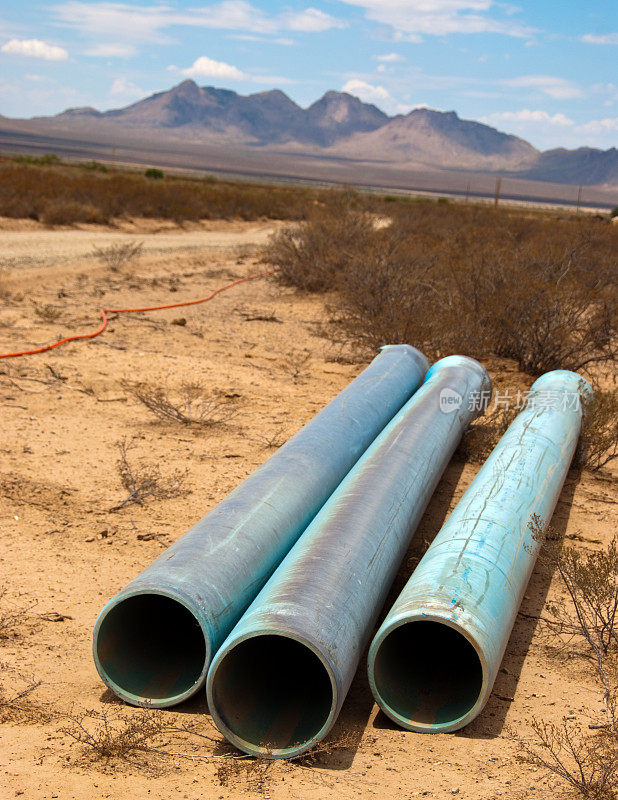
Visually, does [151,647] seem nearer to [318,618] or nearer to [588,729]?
[318,618]

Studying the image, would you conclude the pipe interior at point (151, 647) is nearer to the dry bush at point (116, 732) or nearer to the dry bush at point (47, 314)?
the dry bush at point (116, 732)

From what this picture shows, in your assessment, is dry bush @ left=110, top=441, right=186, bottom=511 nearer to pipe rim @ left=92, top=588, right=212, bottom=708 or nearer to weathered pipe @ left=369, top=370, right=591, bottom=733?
pipe rim @ left=92, top=588, right=212, bottom=708

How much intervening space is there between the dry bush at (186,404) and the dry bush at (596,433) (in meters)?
3.58

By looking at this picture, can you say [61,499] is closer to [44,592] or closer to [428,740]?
[44,592]

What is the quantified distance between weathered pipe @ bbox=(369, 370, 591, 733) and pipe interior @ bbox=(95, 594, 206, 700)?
111 centimetres

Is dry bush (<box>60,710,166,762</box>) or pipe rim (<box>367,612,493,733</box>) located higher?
pipe rim (<box>367,612,493,733</box>)

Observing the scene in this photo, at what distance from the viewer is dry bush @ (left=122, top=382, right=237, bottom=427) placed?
8.39 m

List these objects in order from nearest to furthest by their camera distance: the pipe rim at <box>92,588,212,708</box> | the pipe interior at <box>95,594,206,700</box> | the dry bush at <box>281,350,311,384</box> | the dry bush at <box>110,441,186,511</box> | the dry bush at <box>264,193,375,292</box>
A: the pipe rim at <box>92,588,212,708</box>, the pipe interior at <box>95,594,206,700</box>, the dry bush at <box>110,441,186,511</box>, the dry bush at <box>281,350,311,384</box>, the dry bush at <box>264,193,375,292</box>

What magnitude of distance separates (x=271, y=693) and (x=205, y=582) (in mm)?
731

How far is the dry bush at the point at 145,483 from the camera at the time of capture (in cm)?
657

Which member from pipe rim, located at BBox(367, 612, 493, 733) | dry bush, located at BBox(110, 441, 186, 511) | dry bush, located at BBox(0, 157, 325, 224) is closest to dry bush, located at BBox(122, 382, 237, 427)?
dry bush, located at BBox(110, 441, 186, 511)

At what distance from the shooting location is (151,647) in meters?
4.52

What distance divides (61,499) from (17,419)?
1837 mm

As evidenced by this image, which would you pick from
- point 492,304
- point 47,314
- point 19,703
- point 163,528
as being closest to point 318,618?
point 19,703
